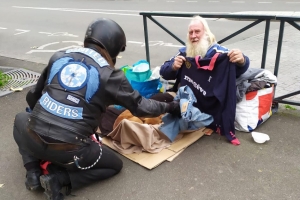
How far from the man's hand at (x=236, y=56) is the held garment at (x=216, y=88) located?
0.20ft

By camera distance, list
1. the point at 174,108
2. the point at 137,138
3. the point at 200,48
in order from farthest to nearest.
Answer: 1. the point at 200,48
2. the point at 137,138
3. the point at 174,108

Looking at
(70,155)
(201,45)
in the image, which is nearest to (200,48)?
(201,45)

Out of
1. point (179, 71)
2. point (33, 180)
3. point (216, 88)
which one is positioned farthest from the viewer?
point (179, 71)

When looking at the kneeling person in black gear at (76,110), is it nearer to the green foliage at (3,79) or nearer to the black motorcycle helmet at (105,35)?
the black motorcycle helmet at (105,35)

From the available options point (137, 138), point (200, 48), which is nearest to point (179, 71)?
point (200, 48)

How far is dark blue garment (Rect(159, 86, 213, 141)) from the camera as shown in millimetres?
3338

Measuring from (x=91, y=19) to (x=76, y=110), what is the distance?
10.5 m

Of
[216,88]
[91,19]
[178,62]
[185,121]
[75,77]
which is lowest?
[91,19]

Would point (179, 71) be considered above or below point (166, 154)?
above

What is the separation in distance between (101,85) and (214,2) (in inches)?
518

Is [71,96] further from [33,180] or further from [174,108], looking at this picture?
[174,108]

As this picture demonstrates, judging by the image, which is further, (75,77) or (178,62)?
(178,62)

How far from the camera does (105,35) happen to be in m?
2.63

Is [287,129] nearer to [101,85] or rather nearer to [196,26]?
[196,26]
